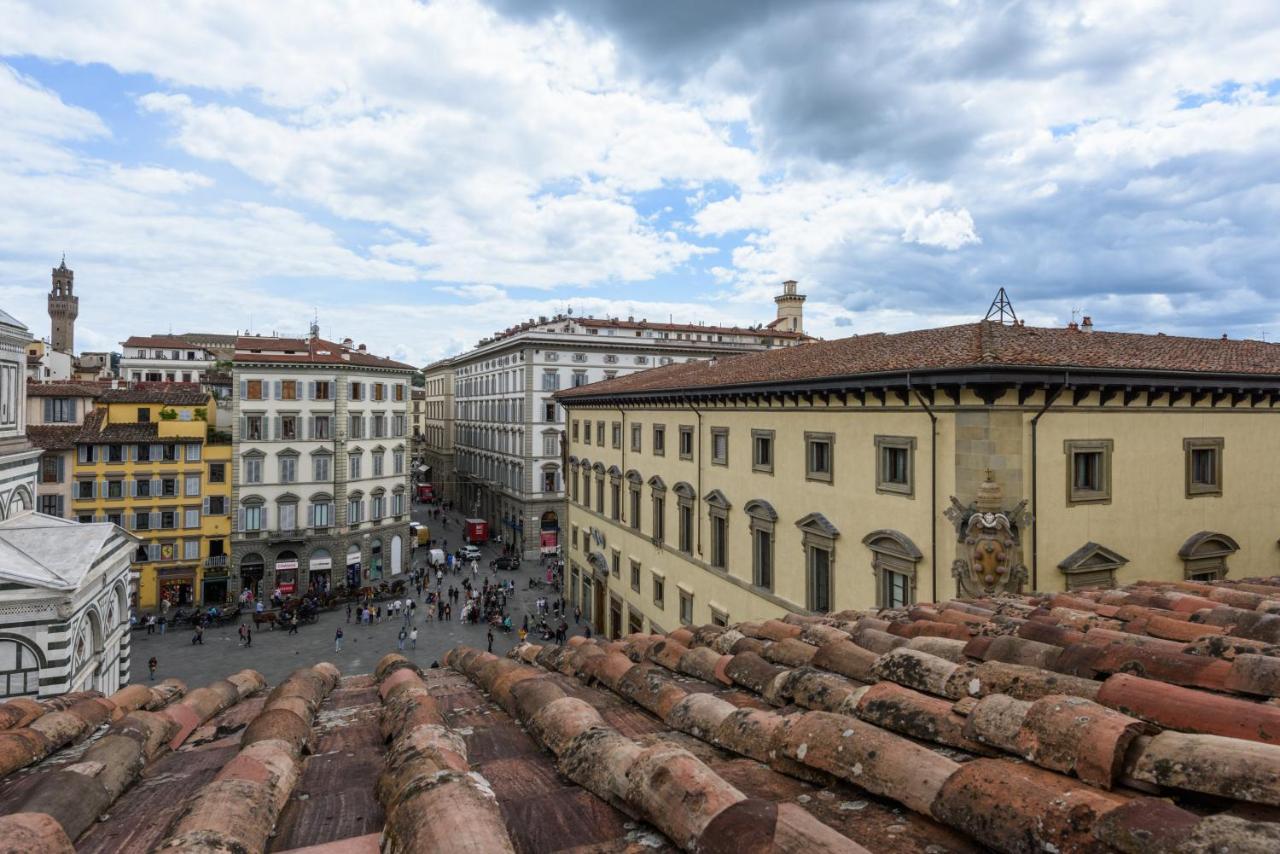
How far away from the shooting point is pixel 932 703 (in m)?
4.39

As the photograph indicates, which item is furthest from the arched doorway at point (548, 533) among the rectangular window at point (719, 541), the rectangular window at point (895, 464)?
the rectangular window at point (895, 464)

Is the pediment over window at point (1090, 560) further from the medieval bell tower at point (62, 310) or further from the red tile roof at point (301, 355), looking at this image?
the medieval bell tower at point (62, 310)

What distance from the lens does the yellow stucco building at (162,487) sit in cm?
3894

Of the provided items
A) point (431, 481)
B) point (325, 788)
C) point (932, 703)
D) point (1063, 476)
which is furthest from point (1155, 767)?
point (431, 481)

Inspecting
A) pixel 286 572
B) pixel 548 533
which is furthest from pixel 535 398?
pixel 286 572

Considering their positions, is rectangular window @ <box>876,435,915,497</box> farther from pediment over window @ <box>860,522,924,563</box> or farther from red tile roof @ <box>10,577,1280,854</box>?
red tile roof @ <box>10,577,1280,854</box>

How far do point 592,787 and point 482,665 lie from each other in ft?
15.4

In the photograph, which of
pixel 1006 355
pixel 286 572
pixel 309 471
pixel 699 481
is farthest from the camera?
pixel 309 471

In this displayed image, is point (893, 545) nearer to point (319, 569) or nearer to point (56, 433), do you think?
point (319, 569)

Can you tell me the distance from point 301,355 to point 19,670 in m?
28.5

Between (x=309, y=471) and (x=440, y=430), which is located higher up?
(x=440, y=430)

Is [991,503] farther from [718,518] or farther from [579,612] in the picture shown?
[579,612]

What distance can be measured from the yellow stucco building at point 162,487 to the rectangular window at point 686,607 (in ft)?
95.2

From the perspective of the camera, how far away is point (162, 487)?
132 ft
